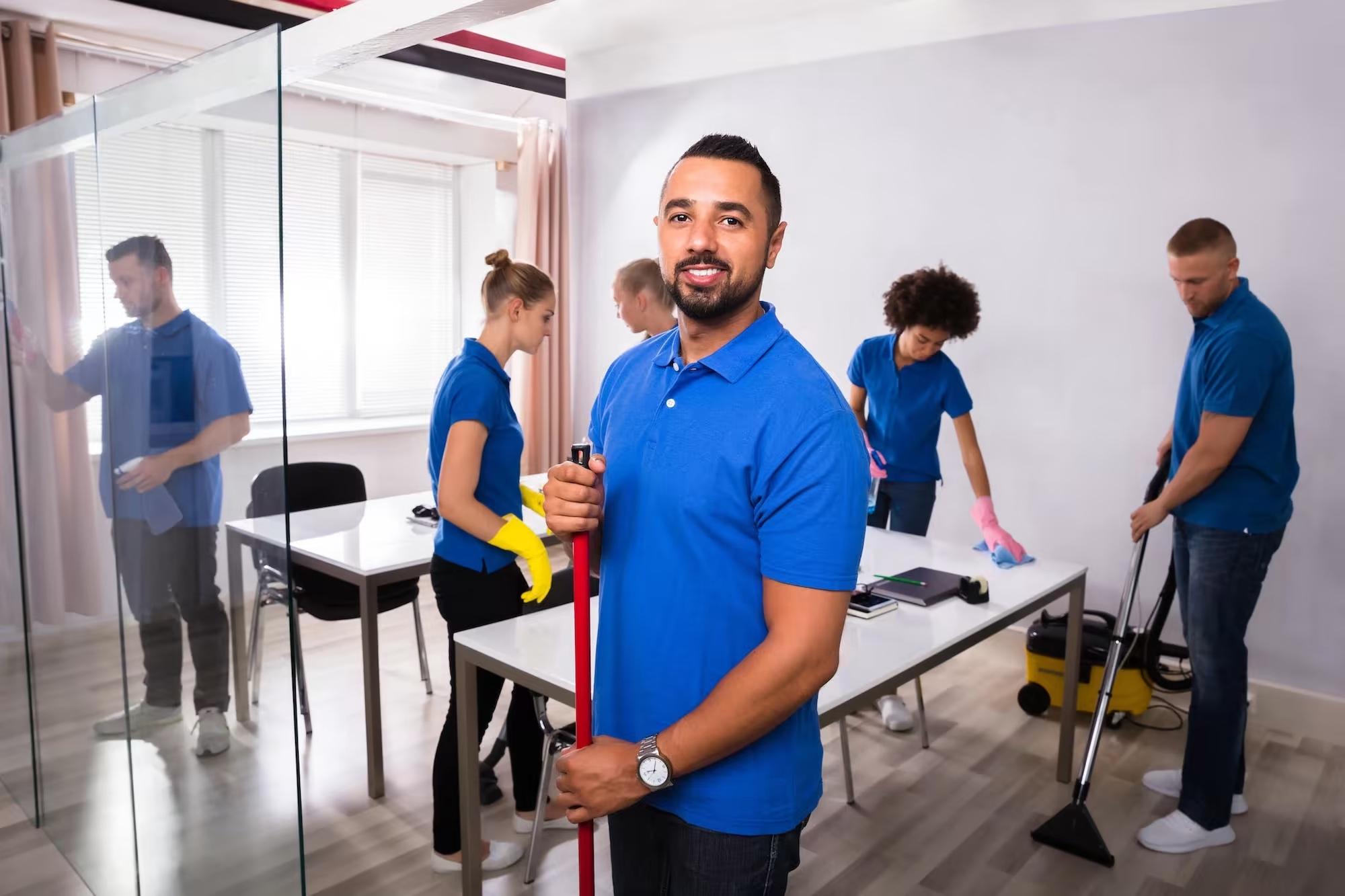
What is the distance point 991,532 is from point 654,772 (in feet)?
6.29

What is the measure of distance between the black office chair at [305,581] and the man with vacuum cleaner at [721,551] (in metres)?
0.57

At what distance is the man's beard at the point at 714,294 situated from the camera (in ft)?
3.74

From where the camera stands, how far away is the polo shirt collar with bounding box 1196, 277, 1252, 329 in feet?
8.00

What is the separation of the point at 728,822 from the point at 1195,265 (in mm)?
2019

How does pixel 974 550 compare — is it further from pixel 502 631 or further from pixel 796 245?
pixel 796 245

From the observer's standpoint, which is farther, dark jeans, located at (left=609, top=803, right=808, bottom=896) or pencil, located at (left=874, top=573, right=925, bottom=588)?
pencil, located at (left=874, top=573, right=925, bottom=588)

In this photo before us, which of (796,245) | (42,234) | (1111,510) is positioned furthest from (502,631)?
(796,245)

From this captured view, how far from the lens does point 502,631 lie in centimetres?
205

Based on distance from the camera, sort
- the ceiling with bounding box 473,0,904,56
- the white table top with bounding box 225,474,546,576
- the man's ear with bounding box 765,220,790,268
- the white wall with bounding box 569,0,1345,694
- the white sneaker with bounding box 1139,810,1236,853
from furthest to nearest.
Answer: the ceiling with bounding box 473,0,904,56 < the white wall with bounding box 569,0,1345,694 < the white table top with bounding box 225,474,546,576 < the white sneaker with bounding box 1139,810,1236,853 < the man's ear with bounding box 765,220,790,268

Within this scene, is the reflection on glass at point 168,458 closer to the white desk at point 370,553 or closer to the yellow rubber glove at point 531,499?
the white desk at point 370,553

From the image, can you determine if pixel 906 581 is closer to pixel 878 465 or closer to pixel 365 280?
pixel 878 465

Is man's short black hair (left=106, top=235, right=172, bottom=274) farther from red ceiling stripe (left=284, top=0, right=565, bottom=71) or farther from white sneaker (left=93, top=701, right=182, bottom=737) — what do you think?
red ceiling stripe (left=284, top=0, right=565, bottom=71)

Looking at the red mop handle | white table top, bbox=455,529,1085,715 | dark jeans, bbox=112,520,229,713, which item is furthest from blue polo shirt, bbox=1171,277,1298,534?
dark jeans, bbox=112,520,229,713

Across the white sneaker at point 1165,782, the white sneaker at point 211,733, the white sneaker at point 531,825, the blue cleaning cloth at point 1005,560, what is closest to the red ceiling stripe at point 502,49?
the blue cleaning cloth at point 1005,560
